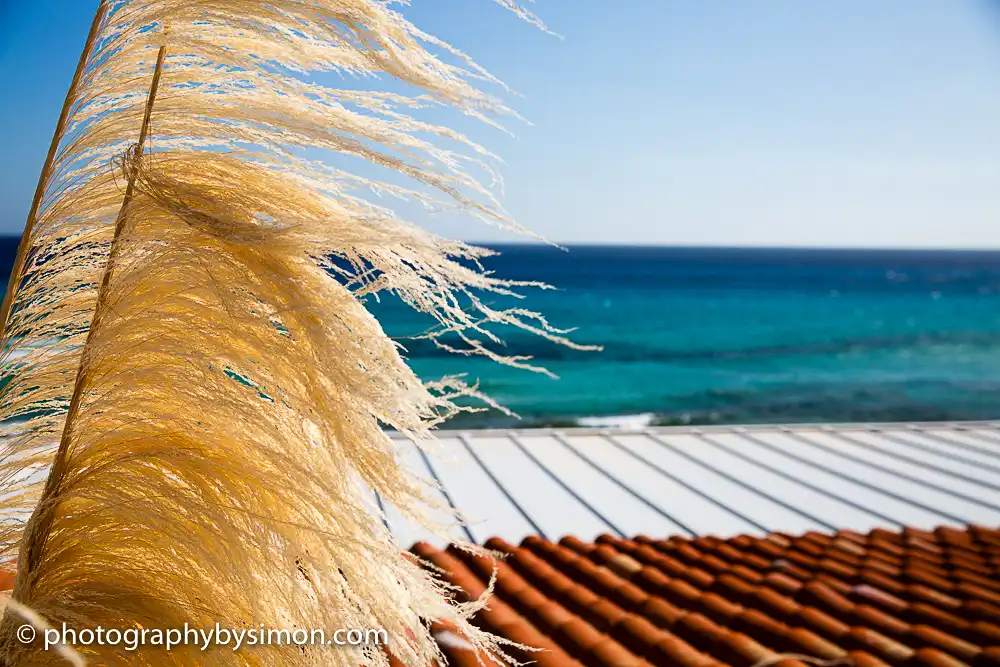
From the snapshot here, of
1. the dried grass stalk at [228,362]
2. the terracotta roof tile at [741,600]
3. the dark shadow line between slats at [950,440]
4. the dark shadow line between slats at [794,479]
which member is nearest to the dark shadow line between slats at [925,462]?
the dark shadow line between slats at [950,440]

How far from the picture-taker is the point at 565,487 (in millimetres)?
5219

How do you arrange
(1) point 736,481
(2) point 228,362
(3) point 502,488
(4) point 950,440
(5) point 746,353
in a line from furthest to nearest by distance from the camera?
(5) point 746,353 < (4) point 950,440 < (1) point 736,481 < (3) point 502,488 < (2) point 228,362

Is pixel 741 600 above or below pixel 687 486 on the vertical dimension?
above

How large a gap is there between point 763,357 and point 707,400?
7.23 meters

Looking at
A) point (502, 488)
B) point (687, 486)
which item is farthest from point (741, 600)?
point (687, 486)

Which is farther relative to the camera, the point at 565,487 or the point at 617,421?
the point at 617,421

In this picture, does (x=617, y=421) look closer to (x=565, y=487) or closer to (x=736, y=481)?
(x=736, y=481)

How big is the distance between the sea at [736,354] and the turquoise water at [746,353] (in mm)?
79

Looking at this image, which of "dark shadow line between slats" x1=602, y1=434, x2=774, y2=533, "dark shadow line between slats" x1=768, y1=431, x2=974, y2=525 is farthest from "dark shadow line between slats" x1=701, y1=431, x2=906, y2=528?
"dark shadow line between slats" x1=602, y1=434, x2=774, y2=533

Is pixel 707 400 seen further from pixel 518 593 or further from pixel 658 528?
pixel 518 593

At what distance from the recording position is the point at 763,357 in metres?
24.8

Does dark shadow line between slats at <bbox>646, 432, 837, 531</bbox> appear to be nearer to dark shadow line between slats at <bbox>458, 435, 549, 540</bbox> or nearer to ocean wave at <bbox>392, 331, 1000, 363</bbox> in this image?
dark shadow line between slats at <bbox>458, 435, 549, 540</bbox>

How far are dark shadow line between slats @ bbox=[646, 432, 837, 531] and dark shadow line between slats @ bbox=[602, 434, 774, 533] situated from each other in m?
0.38

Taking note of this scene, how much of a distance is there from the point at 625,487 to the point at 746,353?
21825 mm
